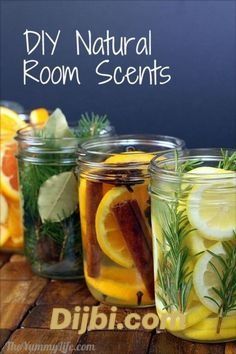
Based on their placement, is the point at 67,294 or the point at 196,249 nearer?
the point at 196,249

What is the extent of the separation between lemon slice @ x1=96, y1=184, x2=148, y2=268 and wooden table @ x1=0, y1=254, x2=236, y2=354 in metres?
0.06

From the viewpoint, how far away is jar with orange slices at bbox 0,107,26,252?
0.94m

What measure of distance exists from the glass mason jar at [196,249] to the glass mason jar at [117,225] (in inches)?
1.8

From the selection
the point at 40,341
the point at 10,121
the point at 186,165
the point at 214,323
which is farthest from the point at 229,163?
the point at 10,121

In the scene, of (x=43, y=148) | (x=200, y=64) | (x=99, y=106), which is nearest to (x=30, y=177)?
(x=43, y=148)

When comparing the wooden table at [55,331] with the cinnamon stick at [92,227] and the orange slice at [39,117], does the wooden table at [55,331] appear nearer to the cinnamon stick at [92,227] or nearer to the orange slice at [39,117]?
the cinnamon stick at [92,227]

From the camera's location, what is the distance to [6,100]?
3.28 ft

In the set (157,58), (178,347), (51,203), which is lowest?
(178,347)

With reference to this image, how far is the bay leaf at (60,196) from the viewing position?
33.1 inches

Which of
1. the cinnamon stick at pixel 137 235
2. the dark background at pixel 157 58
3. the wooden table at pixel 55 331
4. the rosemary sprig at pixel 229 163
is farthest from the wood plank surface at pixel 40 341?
the dark background at pixel 157 58

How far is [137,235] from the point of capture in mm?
752

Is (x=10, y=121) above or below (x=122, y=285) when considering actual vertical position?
above

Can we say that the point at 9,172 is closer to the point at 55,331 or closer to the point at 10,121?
the point at 10,121

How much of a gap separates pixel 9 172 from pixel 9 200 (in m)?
0.04
